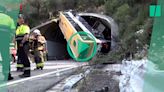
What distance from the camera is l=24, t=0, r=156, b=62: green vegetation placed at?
8.52 metres

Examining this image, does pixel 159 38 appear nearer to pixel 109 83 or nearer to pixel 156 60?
pixel 156 60

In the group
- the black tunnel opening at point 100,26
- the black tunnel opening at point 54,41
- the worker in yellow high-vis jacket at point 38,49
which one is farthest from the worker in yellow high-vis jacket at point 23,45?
the black tunnel opening at point 54,41

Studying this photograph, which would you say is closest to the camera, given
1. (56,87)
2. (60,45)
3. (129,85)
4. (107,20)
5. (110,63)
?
(129,85)

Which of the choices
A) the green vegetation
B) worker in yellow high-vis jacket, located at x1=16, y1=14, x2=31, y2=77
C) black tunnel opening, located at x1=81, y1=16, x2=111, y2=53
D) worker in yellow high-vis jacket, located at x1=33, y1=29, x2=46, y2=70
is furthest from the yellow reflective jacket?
black tunnel opening, located at x1=81, y1=16, x2=111, y2=53

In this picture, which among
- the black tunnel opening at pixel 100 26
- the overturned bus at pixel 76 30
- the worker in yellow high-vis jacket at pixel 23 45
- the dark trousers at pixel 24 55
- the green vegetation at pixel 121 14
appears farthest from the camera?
the black tunnel opening at pixel 100 26

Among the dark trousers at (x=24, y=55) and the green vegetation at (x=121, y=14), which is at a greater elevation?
the green vegetation at (x=121, y=14)

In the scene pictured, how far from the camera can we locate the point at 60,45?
22516mm

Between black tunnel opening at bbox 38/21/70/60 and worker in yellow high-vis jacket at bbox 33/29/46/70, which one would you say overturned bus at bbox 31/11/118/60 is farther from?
worker in yellow high-vis jacket at bbox 33/29/46/70

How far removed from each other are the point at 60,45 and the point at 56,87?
14511mm

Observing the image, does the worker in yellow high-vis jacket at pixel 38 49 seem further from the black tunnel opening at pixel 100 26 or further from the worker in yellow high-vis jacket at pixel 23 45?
the black tunnel opening at pixel 100 26

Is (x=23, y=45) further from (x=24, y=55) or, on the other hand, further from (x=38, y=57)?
(x=38, y=57)

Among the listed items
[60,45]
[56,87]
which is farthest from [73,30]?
[56,87]

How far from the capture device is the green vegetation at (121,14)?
335 inches

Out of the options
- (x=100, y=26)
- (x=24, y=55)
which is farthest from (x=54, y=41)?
(x=24, y=55)
